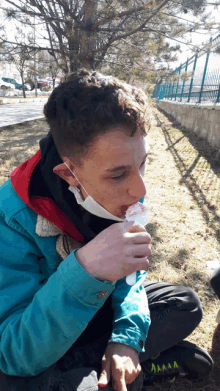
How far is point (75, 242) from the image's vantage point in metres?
1.32

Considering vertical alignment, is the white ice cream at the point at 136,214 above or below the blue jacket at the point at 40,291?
above

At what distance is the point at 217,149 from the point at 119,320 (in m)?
Result: 5.80

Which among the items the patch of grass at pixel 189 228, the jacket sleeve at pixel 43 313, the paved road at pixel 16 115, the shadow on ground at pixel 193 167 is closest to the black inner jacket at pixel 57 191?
the jacket sleeve at pixel 43 313

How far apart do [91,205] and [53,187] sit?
0.59 ft

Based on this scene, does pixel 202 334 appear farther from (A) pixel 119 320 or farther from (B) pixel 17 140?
(B) pixel 17 140

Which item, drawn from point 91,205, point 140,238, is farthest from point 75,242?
point 140,238

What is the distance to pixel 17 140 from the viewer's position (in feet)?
23.6

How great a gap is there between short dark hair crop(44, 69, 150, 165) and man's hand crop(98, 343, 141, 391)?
860 mm

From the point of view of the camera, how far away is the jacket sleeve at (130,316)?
1.33 m

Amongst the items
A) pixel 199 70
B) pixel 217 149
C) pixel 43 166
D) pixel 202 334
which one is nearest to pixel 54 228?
pixel 43 166

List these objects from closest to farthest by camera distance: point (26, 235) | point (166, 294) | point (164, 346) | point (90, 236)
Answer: point (26, 235) → point (90, 236) → point (164, 346) → point (166, 294)

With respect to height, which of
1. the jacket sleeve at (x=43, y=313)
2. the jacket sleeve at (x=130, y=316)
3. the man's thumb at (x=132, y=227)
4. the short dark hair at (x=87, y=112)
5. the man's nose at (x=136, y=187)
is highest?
the short dark hair at (x=87, y=112)

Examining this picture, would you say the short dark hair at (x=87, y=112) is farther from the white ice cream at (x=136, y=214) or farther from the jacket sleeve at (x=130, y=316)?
the jacket sleeve at (x=130, y=316)

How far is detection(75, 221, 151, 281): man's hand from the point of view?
0.98m
